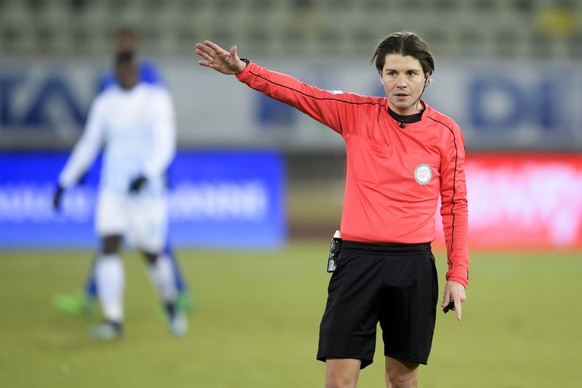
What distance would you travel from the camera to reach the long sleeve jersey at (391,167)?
5.06 meters

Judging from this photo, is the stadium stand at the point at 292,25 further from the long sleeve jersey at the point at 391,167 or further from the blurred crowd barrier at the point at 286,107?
the long sleeve jersey at the point at 391,167

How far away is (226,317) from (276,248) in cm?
586

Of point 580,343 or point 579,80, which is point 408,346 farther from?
point 579,80

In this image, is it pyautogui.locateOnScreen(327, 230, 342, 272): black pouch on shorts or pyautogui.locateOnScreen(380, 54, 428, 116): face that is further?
pyautogui.locateOnScreen(327, 230, 342, 272): black pouch on shorts

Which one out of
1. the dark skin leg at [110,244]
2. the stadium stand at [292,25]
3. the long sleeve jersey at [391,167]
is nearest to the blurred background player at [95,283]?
the dark skin leg at [110,244]

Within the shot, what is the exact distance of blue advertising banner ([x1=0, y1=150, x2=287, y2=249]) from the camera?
15.9 m

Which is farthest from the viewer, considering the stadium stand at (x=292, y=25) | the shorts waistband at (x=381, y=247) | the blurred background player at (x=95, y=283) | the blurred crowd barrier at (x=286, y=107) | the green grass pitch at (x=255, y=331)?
the stadium stand at (x=292, y=25)

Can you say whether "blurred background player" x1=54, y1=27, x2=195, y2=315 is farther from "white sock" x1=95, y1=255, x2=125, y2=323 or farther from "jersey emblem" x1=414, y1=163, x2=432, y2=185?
"jersey emblem" x1=414, y1=163, x2=432, y2=185

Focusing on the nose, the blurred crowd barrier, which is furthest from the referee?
the blurred crowd barrier

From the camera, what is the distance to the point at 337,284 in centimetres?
506

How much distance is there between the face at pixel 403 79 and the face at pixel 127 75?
15.2 feet

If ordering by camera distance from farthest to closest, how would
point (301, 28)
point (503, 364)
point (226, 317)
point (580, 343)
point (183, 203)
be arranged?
point (301, 28) → point (183, 203) → point (226, 317) → point (580, 343) → point (503, 364)

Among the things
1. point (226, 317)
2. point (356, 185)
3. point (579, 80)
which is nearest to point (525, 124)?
point (579, 80)

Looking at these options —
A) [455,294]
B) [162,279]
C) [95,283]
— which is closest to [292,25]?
[95,283]
